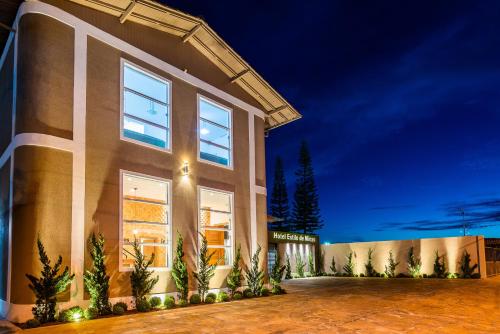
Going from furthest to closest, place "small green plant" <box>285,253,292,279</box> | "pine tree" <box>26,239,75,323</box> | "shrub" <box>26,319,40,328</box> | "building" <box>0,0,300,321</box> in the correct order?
"small green plant" <box>285,253,292,279</box> < "building" <box>0,0,300,321</box> < "pine tree" <box>26,239,75,323</box> < "shrub" <box>26,319,40,328</box>

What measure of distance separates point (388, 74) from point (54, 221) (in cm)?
2452

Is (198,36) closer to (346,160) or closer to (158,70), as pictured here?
(158,70)

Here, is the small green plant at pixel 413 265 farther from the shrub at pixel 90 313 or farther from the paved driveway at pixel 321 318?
the shrub at pixel 90 313

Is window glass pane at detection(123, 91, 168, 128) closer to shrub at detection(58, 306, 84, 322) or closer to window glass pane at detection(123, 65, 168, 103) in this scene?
window glass pane at detection(123, 65, 168, 103)

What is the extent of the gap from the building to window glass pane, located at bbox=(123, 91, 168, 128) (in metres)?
0.03

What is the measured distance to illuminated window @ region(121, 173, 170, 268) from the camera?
10141 mm

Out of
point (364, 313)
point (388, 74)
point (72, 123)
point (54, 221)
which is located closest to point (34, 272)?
point (54, 221)

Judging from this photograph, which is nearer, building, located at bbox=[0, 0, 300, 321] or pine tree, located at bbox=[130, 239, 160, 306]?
building, located at bbox=[0, 0, 300, 321]

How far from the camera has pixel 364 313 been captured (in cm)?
859

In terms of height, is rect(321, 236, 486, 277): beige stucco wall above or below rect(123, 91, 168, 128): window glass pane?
below

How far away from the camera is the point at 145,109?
435 inches

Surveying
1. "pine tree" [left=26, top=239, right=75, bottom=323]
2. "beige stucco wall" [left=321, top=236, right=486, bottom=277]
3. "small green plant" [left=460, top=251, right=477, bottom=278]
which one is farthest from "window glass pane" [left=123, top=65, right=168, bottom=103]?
"small green plant" [left=460, top=251, right=477, bottom=278]

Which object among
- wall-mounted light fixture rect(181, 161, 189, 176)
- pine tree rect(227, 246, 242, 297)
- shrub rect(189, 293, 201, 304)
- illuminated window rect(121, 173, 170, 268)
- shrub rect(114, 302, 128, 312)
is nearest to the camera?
shrub rect(114, 302, 128, 312)

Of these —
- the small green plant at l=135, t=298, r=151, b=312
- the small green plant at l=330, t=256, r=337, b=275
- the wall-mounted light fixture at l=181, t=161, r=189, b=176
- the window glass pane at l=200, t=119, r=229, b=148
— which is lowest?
the small green plant at l=330, t=256, r=337, b=275
